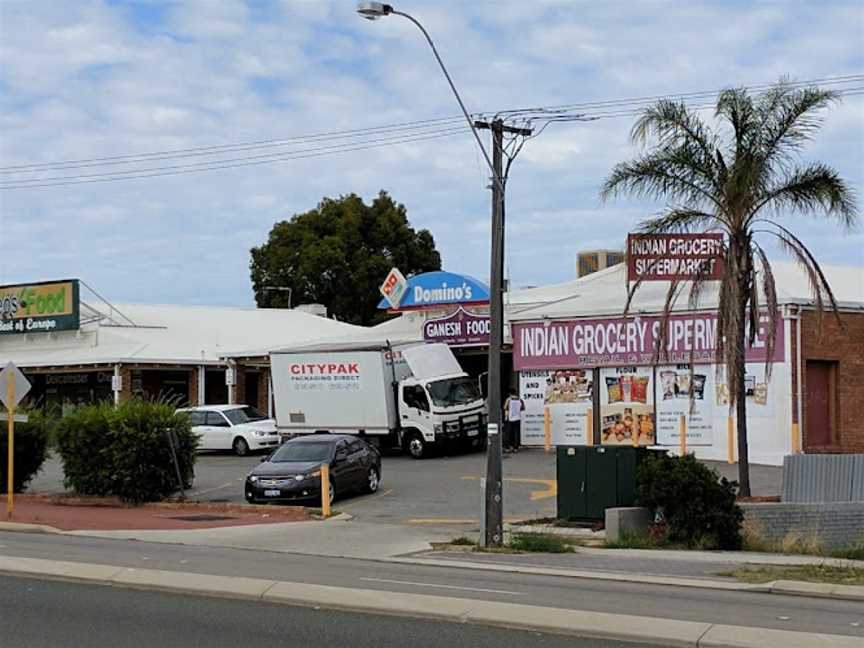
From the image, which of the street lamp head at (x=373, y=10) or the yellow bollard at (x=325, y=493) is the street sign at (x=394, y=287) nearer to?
the yellow bollard at (x=325, y=493)

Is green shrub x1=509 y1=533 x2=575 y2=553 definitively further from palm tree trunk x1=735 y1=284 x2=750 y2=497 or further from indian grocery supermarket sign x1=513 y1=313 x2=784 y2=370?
indian grocery supermarket sign x1=513 y1=313 x2=784 y2=370

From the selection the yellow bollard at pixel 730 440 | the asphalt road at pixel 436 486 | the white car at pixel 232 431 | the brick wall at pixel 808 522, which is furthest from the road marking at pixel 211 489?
the brick wall at pixel 808 522

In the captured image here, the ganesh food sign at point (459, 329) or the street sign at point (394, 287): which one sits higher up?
the street sign at point (394, 287)

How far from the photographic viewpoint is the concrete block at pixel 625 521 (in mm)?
20953

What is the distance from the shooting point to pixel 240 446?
1610 inches

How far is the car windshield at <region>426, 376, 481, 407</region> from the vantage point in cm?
3744

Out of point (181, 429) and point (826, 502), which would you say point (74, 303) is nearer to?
point (181, 429)

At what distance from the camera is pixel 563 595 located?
14508mm

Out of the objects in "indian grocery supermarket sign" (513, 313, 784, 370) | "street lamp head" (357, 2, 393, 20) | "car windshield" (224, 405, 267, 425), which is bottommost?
"car windshield" (224, 405, 267, 425)

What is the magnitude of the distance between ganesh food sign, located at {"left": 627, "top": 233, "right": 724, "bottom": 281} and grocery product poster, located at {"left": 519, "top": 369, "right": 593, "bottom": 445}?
1065cm

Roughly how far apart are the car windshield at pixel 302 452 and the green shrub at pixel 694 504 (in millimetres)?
8679

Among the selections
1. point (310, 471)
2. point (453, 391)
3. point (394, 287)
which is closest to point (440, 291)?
point (394, 287)

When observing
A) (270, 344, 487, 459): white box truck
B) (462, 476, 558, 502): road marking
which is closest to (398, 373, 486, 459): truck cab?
(270, 344, 487, 459): white box truck

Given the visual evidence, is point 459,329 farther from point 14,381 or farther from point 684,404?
point 14,381
